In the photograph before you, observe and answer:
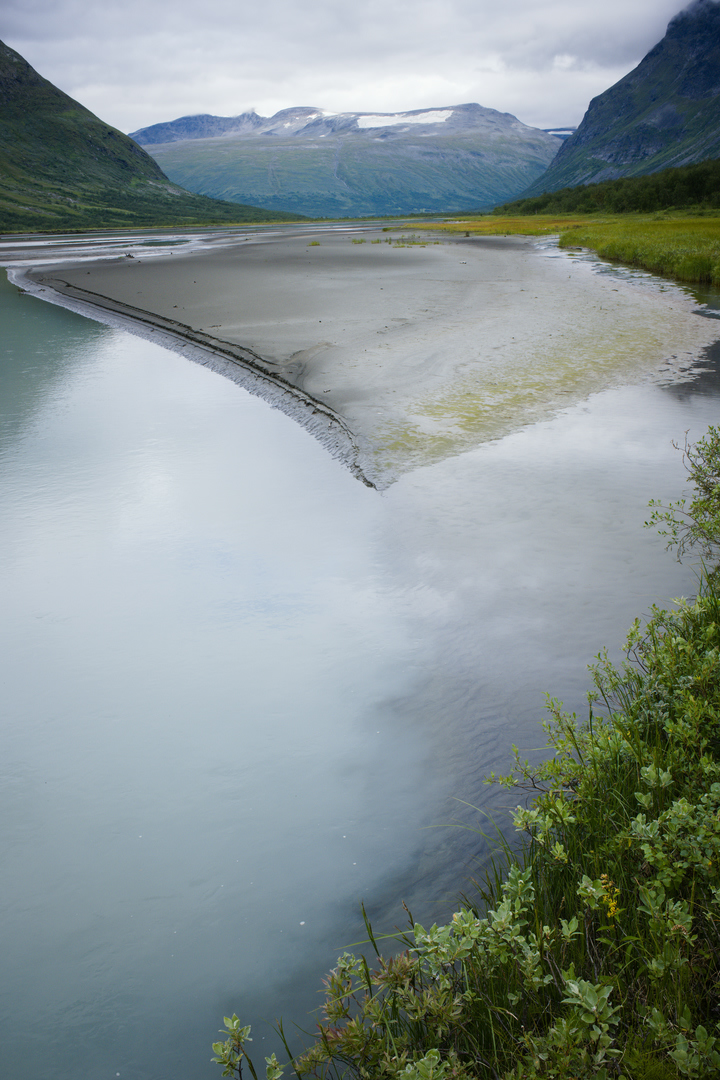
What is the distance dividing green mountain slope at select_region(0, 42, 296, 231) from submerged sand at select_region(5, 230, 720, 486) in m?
84.8

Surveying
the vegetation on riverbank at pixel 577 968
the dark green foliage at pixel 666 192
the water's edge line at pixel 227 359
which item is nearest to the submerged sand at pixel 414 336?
the water's edge line at pixel 227 359

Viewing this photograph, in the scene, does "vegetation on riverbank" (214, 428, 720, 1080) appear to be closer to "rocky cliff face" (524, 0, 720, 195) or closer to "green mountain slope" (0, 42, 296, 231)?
"green mountain slope" (0, 42, 296, 231)

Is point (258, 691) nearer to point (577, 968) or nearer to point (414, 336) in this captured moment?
point (577, 968)

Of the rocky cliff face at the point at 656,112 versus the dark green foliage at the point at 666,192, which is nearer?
the dark green foliage at the point at 666,192

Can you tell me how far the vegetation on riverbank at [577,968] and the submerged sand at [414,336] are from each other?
4.67 meters

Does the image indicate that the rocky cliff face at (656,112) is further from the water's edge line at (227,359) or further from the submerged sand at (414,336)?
the water's edge line at (227,359)

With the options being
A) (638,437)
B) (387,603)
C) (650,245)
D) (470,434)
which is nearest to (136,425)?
(470,434)

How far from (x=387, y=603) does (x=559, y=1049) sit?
10.7 feet

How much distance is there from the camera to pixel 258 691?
4000 mm

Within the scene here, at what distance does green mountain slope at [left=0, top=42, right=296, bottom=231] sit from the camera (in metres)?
102

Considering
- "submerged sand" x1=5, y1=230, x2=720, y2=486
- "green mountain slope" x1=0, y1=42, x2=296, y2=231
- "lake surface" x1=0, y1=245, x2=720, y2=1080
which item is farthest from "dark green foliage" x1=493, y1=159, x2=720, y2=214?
"green mountain slope" x1=0, y1=42, x2=296, y2=231

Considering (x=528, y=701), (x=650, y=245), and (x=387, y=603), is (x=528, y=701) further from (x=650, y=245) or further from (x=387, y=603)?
(x=650, y=245)

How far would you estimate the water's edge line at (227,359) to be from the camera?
8.13m

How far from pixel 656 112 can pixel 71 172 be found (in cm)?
14031
